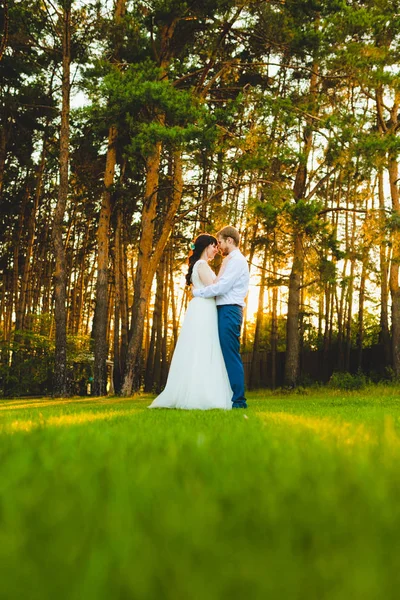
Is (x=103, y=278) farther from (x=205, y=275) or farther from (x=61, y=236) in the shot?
(x=205, y=275)

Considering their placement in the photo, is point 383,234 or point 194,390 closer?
point 194,390

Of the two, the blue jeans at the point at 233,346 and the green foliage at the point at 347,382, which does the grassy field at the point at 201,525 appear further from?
the green foliage at the point at 347,382

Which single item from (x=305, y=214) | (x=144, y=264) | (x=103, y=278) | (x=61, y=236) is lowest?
(x=103, y=278)

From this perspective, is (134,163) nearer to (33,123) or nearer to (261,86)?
(261,86)

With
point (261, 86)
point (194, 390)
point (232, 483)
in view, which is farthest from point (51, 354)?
point (232, 483)

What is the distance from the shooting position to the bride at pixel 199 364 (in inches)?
329

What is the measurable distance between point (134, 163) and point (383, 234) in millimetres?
7959

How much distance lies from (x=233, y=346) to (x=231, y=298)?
69 cm

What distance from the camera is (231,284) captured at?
8570 mm

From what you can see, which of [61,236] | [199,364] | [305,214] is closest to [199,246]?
[199,364]

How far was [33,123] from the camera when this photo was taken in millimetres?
26875

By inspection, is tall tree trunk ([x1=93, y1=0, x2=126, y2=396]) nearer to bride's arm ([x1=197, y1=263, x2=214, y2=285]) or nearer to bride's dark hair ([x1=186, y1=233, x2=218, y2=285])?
bride's dark hair ([x1=186, y1=233, x2=218, y2=285])

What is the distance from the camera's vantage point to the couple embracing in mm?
8406

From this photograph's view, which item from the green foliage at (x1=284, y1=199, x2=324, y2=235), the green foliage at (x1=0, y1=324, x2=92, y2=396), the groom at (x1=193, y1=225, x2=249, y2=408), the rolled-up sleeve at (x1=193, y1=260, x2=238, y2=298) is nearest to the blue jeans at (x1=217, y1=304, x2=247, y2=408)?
the groom at (x1=193, y1=225, x2=249, y2=408)
